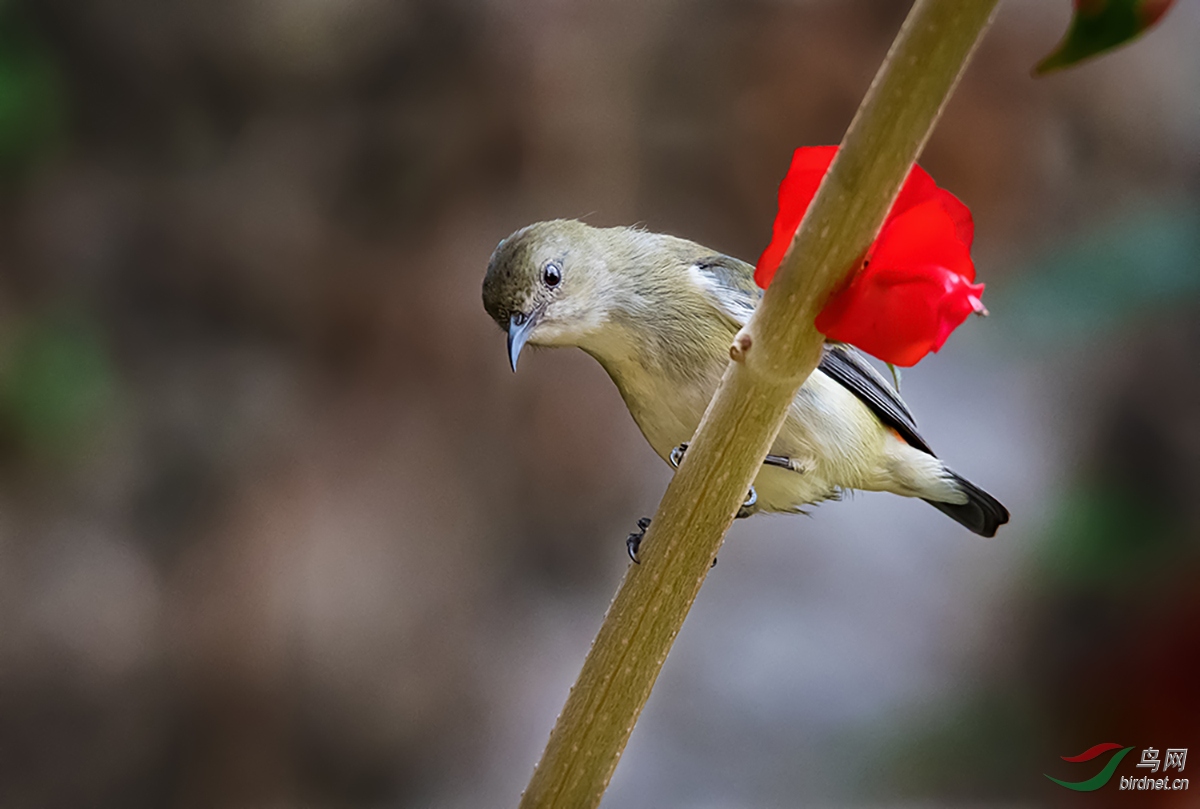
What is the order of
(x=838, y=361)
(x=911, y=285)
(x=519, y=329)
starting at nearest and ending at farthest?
(x=911, y=285), (x=519, y=329), (x=838, y=361)

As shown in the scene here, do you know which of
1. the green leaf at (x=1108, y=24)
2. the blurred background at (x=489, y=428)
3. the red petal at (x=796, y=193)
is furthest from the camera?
the blurred background at (x=489, y=428)

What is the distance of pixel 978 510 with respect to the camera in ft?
5.52

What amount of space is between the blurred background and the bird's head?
3.28 ft

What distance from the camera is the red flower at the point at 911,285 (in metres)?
0.66

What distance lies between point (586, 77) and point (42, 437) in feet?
5.22

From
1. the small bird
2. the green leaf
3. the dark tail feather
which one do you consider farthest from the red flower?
the dark tail feather

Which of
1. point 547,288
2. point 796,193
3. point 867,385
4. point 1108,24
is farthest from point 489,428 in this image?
point 1108,24

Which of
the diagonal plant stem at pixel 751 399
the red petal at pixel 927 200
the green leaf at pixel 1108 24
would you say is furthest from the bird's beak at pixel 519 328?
the green leaf at pixel 1108 24

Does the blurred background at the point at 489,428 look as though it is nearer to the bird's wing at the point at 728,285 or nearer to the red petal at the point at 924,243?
the bird's wing at the point at 728,285

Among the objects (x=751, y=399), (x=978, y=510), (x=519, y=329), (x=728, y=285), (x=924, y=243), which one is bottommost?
(x=751, y=399)

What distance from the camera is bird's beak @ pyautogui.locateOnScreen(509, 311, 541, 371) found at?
1457mm

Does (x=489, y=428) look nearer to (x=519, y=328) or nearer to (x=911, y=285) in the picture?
(x=519, y=328)

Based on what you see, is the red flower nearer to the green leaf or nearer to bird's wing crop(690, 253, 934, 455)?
the green leaf

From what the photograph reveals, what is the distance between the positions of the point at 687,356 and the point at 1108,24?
3.53ft
